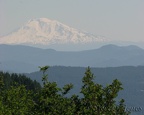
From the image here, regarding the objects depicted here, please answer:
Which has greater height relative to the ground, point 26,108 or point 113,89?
point 113,89

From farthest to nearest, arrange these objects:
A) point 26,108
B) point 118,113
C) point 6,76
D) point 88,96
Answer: point 6,76 → point 26,108 → point 118,113 → point 88,96

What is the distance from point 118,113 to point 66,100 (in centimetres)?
464

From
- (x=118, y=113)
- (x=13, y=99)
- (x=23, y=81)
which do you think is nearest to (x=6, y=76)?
(x=23, y=81)

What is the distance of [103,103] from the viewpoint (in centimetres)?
3109

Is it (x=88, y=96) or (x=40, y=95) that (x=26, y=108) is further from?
(x=88, y=96)

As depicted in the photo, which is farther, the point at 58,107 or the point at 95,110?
the point at 58,107

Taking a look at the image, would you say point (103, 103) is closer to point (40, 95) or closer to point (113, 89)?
point (113, 89)

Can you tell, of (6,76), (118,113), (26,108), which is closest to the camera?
(118,113)

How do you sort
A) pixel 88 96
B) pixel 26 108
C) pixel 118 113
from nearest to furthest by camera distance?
pixel 88 96
pixel 118 113
pixel 26 108

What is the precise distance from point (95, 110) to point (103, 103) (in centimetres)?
120

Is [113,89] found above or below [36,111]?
above

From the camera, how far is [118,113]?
32.3 m

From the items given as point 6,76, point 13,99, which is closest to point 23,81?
point 6,76

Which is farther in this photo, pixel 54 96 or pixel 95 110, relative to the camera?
pixel 54 96
